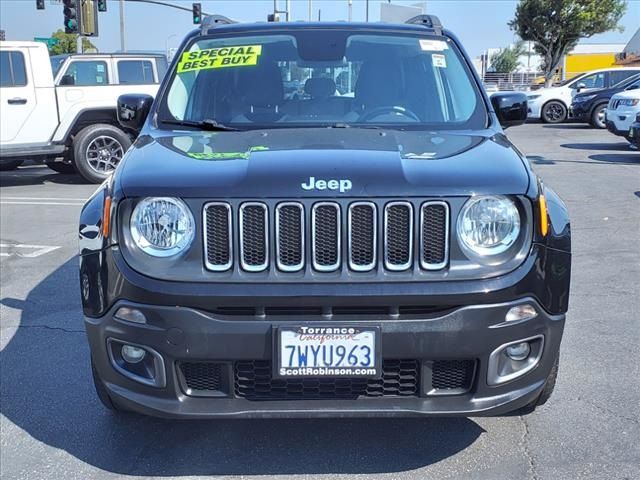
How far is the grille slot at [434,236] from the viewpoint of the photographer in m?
2.70

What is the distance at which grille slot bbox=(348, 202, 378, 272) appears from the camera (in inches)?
106

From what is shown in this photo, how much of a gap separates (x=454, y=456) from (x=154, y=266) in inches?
60.6

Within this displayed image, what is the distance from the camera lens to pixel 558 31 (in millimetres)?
42000

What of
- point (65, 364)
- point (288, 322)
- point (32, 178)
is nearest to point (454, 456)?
point (288, 322)

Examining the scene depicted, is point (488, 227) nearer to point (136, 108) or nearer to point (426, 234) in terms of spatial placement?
point (426, 234)

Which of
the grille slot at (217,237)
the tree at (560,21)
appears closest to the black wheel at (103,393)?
the grille slot at (217,237)

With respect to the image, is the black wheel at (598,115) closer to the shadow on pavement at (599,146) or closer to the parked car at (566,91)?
the parked car at (566,91)

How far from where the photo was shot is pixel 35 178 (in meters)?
13.0

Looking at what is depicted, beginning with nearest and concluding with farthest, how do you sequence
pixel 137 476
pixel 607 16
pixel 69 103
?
1. pixel 137 476
2. pixel 69 103
3. pixel 607 16

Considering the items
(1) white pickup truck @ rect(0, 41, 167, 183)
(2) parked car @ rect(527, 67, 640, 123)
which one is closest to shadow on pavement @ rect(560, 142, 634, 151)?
(2) parked car @ rect(527, 67, 640, 123)

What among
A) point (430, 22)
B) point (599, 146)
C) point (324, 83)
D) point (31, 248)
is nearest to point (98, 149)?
point (31, 248)

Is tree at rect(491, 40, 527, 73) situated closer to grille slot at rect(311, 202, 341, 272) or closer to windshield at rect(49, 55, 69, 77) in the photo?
windshield at rect(49, 55, 69, 77)

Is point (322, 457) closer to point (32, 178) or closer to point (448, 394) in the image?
point (448, 394)

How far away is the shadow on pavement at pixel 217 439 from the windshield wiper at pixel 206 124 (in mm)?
1422
